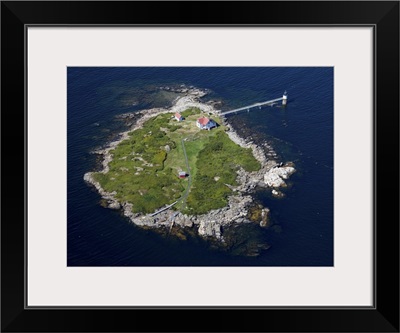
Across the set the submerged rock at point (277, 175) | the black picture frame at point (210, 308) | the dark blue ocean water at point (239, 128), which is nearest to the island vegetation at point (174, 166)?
the submerged rock at point (277, 175)

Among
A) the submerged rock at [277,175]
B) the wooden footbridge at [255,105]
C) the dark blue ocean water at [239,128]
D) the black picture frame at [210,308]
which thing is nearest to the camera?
the black picture frame at [210,308]

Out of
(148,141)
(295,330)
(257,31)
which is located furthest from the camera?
(148,141)

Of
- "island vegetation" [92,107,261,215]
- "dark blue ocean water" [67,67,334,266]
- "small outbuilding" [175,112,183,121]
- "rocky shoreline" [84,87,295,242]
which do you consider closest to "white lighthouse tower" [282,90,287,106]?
"dark blue ocean water" [67,67,334,266]

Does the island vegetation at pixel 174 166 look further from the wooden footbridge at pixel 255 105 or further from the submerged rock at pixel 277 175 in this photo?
the wooden footbridge at pixel 255 105

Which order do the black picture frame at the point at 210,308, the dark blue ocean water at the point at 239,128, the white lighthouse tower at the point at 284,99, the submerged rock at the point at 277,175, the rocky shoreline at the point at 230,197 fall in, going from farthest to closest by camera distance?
1. the white lighthouse tower at the point at 284,99
2. the submerged rock at the point at 277,175
3. the rocky shoreline at the point at 230,197
4. the dark blue ocean water at the point at 239,128
5. the black picture frame at the point at 210,308

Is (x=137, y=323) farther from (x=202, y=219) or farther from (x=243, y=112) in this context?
(x=243, y=112)

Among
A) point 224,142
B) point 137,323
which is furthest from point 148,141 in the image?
point 137,323
